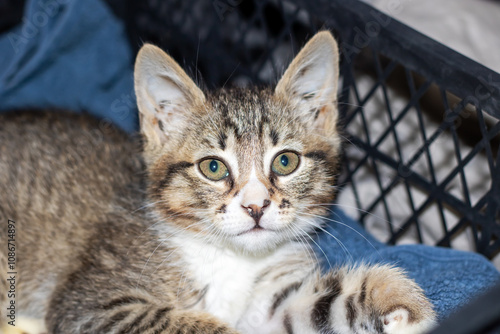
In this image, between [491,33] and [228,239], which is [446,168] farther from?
[228,239]

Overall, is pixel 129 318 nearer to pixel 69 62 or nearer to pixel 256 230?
pixel 256 230

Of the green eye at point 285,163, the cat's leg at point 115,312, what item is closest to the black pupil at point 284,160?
the green eye at point 285,163

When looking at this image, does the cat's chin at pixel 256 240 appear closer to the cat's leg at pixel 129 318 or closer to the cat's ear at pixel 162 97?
the cat's leg at pixel 129 318

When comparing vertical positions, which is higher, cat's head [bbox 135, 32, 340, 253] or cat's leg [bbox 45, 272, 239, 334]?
cat's head [bbox 135, 32, 340, 253]

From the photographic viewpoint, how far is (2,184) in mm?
2121

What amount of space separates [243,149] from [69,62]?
5.39 feet

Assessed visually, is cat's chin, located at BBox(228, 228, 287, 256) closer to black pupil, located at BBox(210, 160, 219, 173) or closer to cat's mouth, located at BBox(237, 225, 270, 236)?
cat's mouth, located at BBox(237, 225, 270, 236)

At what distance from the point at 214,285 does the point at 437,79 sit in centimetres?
102

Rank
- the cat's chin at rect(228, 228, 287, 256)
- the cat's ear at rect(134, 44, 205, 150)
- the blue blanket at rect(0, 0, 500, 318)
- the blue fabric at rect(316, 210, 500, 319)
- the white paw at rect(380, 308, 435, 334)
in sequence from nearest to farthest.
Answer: the white paw at rect(380, 308, 435, 334) < the cat's chin at rect(228, 228, 287, 256) < the cat's ear at rect(134, 44, 205, 150) < the blue fabric at rect(316, 210, 500, 319) < the blue blanket at rect(0, 0, 500, 318)

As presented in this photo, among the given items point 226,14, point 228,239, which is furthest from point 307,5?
point 228,239

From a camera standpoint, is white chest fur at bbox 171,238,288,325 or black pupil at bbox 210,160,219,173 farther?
white chest fur at bbox 171,238,288,325

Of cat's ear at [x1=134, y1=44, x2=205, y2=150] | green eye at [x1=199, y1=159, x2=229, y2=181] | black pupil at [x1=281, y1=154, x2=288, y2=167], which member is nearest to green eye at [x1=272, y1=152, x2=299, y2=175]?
black pupil at [x1=281, y1=154, x2=288, y2=167]

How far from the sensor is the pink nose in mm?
1543

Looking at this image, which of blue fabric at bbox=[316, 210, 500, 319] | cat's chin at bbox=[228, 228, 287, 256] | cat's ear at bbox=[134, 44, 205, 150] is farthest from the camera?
blue fabric at bbox=[316, 210, 500, 319]
